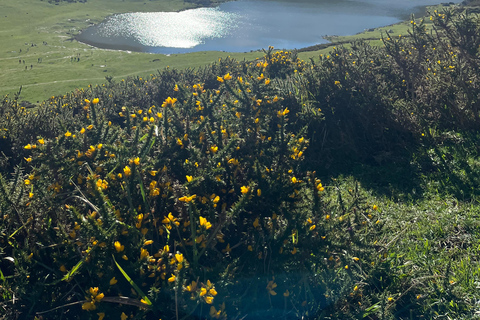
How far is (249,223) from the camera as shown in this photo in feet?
11.6

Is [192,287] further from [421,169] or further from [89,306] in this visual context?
[421,169]

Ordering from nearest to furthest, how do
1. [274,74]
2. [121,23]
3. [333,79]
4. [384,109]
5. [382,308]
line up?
1. [382,308]
2. [384,109]
3. [333,79]
4. [274,74]
5. [121,23]

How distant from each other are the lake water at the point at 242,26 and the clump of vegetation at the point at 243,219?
20.1 m

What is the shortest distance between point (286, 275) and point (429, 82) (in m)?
5.59

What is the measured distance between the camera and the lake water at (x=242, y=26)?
88.8 feet

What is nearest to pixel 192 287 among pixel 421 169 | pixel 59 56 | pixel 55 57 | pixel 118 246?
pixel 118 246

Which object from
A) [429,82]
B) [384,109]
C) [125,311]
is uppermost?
[429,82]

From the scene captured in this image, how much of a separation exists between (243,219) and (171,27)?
1380 inches

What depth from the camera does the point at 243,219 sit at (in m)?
3.61

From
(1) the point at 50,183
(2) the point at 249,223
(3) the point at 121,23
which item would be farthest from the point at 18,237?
(3) the point at 121,23

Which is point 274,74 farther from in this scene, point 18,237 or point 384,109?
point 18,237


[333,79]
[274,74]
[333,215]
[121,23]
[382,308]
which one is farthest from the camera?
[121,23]

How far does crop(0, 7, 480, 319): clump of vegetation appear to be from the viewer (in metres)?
2.69

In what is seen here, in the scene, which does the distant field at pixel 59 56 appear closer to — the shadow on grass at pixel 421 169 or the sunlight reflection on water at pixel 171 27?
the sunlight reflection on water at pixel 171 27
